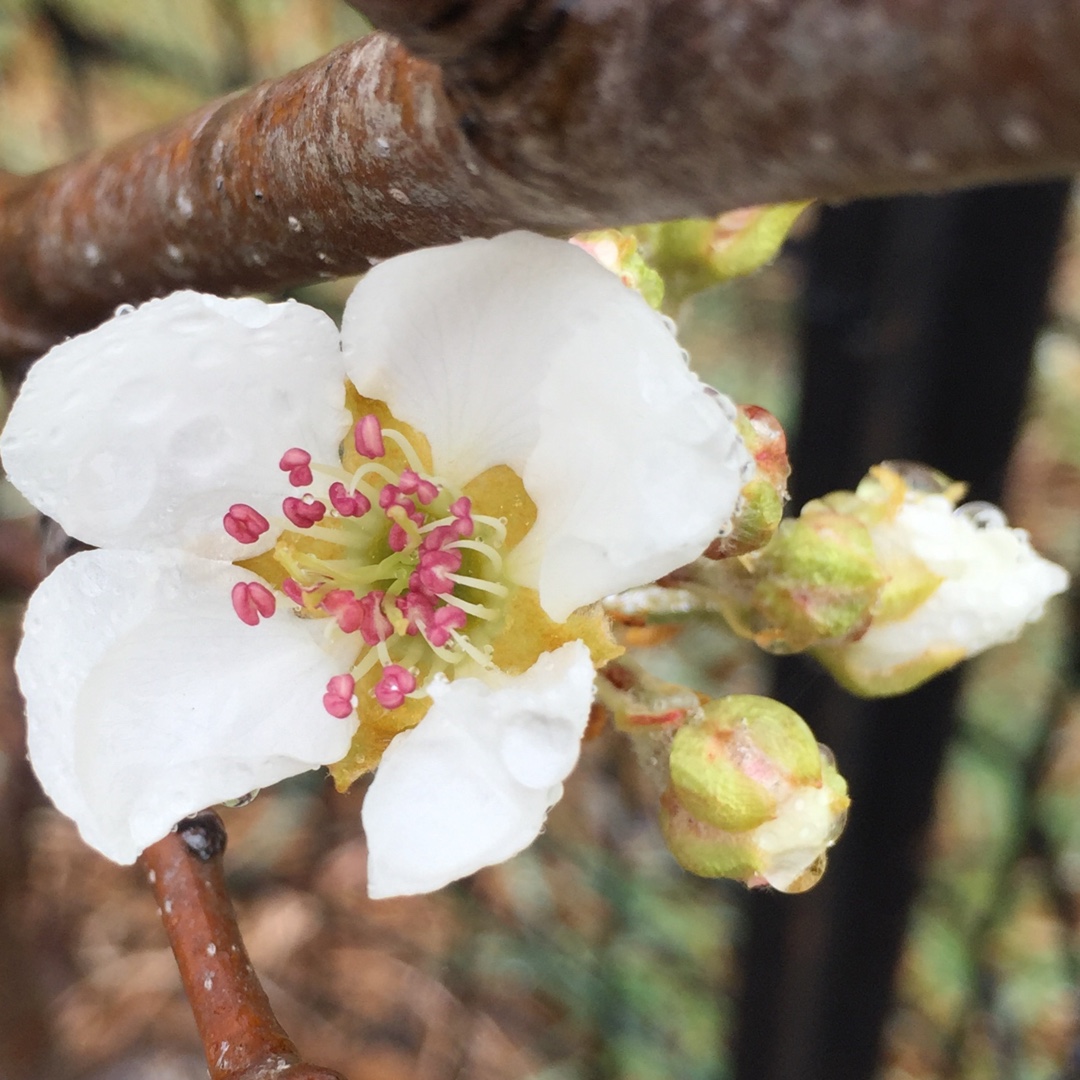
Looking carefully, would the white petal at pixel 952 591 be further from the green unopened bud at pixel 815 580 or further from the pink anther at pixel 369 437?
the pink anther at pixel 369 437

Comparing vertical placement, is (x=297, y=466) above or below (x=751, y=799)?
above

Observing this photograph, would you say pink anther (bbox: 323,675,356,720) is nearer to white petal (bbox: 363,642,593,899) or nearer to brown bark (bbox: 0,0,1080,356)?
white petal (bbox: 363,642,593,899)

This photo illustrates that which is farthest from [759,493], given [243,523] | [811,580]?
[243,523]

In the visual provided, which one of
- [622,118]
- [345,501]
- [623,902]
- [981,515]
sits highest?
[622,118]

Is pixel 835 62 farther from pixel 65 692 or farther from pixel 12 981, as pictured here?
pixel 12 981

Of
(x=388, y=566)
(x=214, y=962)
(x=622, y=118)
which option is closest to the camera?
(x=622, y=118)

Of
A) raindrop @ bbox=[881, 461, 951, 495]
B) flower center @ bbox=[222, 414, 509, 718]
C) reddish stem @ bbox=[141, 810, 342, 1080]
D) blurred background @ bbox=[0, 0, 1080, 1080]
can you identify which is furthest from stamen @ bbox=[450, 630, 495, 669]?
blurred background @ bbox=[0, 0, 1080, 1080]

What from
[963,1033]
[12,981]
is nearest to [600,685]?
[12,981]

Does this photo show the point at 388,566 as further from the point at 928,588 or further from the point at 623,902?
the point at 623,902

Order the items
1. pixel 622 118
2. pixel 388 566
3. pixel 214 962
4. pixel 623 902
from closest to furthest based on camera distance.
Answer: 1. pixel 622 118
2. pixel 214 962
3. pixel 388 566
4. pixel 623 902
